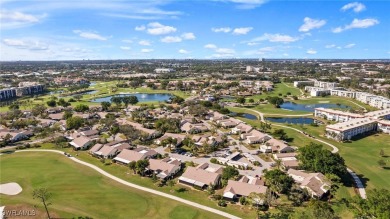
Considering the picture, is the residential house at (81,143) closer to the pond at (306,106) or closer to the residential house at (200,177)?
the residential house at (200,177)

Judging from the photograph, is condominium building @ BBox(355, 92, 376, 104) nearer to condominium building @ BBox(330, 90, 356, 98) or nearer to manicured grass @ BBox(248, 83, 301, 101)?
condominium building @ BBox(330, 90, 356, 98)

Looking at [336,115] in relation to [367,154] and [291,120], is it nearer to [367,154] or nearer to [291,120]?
[291,120]

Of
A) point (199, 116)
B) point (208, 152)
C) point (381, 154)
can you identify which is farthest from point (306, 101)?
point (208, 152)

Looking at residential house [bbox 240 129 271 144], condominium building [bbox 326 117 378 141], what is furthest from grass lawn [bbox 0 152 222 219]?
condominium building [bbox 326 117 378 141]

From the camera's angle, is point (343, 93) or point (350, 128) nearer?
point (350, 128)

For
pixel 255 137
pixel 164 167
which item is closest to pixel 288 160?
pixel 255 137
